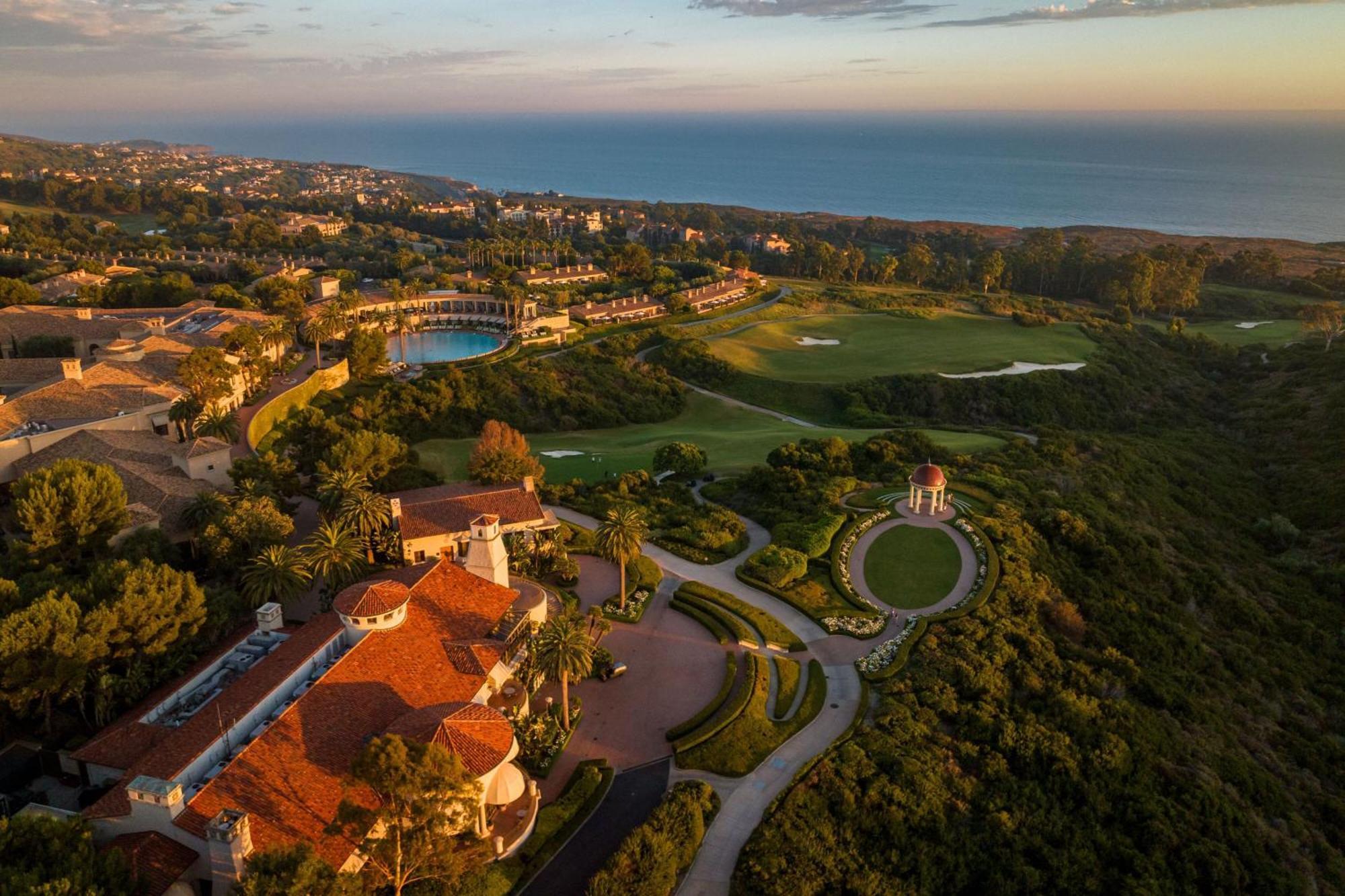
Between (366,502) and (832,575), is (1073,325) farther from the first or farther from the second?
(366,502)

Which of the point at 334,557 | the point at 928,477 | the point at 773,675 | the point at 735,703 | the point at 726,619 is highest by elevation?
the point at 928,477

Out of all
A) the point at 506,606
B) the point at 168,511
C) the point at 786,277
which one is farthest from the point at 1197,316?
the point at 168,511

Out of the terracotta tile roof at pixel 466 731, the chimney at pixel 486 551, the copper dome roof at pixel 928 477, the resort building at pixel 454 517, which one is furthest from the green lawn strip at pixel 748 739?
the copper dome roof at pixel 928 477

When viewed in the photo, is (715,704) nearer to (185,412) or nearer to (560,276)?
(185,412)

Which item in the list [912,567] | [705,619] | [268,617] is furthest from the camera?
[912,567]

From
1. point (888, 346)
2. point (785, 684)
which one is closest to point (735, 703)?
point (785, 684)
